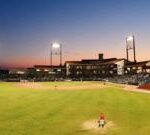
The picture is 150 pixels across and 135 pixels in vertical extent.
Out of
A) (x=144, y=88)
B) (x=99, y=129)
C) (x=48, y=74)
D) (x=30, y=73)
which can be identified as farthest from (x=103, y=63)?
(x=99, y=129)

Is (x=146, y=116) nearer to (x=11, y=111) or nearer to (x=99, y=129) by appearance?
(x=99, y=129)

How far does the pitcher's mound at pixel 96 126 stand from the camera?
15647 millimetres

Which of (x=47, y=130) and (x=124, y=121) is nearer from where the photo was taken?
(x=47, y=130)

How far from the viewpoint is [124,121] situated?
58.6ft

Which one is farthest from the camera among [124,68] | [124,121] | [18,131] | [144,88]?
[124,68]

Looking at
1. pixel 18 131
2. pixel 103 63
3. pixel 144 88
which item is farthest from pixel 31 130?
pixel 103 63

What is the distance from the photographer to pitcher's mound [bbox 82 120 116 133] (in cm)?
1565

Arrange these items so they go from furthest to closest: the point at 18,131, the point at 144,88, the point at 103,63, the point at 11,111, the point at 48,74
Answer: the point at 48,74 < the point at 103,63 < the point at 144,88 < the point at 11,111 < the point at 18,131

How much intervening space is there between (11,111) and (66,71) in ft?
332

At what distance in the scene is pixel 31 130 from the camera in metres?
15.1

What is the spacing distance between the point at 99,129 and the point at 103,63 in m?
99.8

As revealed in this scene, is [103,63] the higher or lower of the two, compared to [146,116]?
higher

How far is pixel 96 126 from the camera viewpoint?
54.3 ft

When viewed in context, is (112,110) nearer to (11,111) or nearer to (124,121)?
(124,121)
